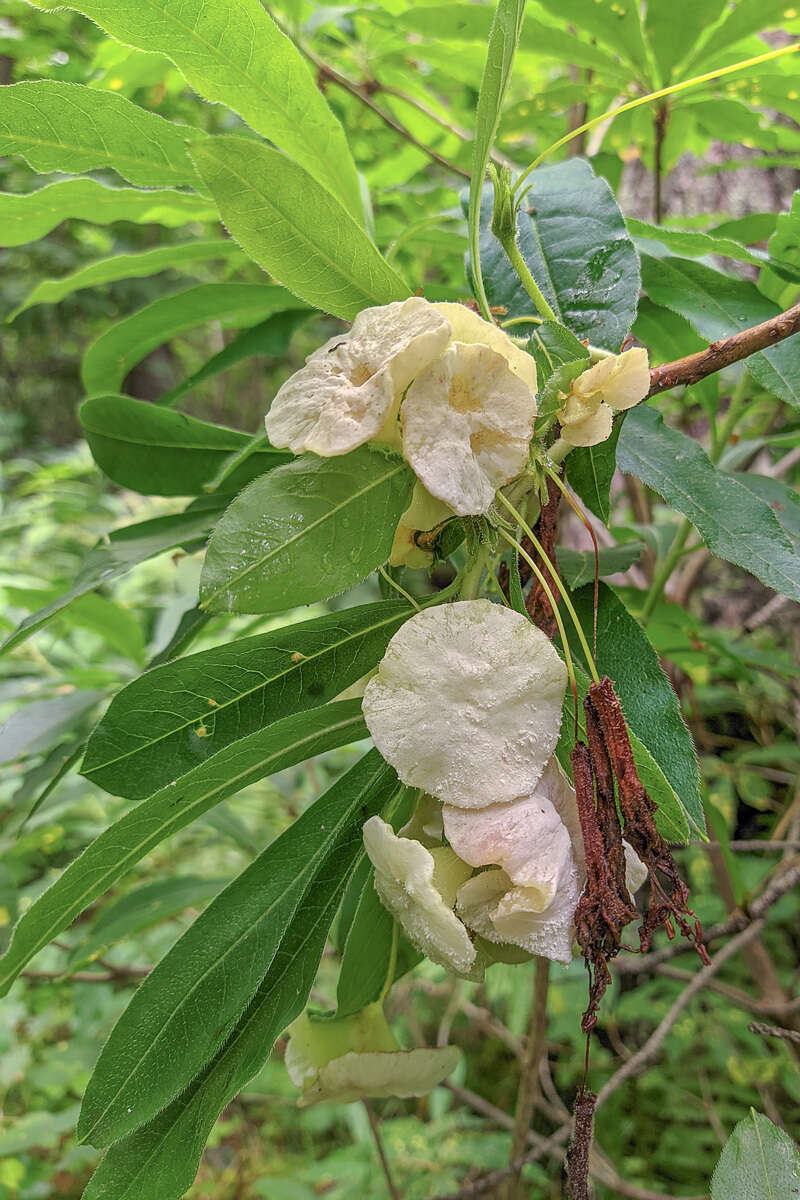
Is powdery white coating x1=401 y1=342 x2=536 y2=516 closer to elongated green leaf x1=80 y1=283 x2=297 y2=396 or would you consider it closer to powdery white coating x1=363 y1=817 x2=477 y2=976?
powdery white coating x1=363 y1=817 x2=477 y2=976

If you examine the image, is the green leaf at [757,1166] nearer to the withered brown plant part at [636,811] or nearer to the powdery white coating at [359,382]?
the withered brown plant part at [636,811]

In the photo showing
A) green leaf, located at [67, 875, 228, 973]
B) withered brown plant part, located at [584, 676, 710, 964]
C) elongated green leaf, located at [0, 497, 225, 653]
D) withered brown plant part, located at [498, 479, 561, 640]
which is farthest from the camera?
green leaf, located at [67, 875, 228, 973]

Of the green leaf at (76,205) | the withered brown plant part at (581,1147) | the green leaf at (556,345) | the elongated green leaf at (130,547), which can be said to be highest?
the green leaf at (76,205)

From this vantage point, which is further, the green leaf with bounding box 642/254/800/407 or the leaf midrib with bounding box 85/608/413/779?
the green leaf with bounding box 642/254/800/407

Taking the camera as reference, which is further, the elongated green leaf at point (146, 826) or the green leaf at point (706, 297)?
the green leaf at point (706, 297)

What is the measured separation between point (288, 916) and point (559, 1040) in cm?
195

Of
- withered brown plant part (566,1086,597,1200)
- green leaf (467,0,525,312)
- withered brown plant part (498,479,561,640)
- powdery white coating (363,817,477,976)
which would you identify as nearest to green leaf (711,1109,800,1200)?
withered brown plant part (566,1086,597,1200)

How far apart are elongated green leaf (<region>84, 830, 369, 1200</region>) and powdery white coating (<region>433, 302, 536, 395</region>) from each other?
356 mm

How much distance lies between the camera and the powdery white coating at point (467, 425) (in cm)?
44

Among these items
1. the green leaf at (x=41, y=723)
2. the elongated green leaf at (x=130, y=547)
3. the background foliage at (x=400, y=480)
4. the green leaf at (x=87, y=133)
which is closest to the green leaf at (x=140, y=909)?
the background foliage at (x=400, y=480)

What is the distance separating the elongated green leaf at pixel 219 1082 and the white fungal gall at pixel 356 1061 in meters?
0.05

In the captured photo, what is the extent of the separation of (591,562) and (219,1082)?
1.50 feet

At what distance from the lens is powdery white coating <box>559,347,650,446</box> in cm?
46

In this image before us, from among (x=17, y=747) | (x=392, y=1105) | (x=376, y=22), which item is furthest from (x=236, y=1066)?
(x=392, y=1105)
